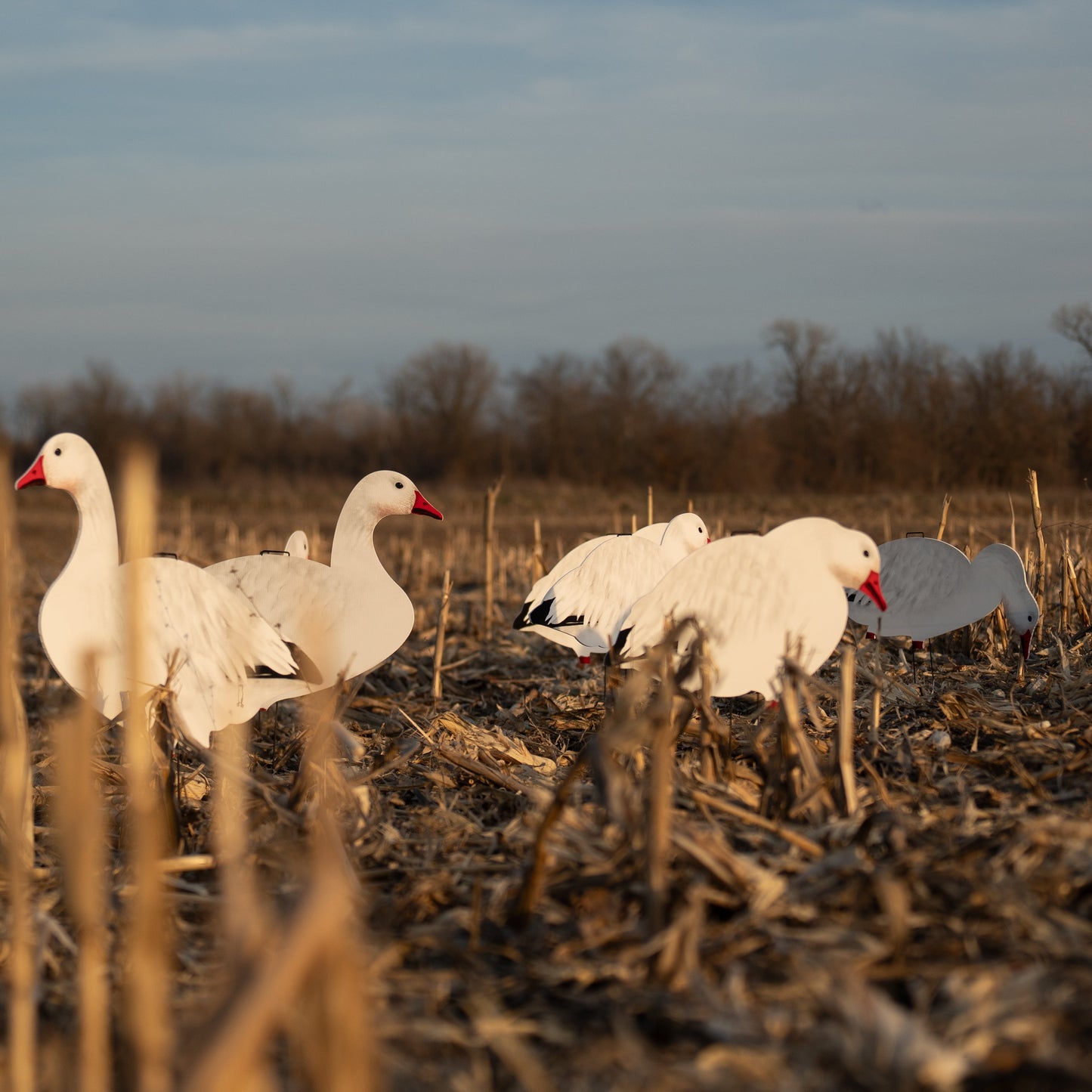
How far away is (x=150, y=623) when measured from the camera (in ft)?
14.5

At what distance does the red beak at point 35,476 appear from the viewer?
15.7 feet

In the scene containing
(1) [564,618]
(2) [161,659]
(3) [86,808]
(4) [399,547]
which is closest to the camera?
(3) [86,808]

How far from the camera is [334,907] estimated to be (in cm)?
159

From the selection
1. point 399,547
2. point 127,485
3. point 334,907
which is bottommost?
point 399,547

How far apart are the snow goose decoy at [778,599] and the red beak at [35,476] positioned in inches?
104

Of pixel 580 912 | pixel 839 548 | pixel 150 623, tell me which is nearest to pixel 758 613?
pixel 839 548

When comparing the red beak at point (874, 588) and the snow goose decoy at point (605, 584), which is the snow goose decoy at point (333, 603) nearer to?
the snow goose decoy at point (605, 584)

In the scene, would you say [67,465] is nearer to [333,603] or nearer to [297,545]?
[333,603]

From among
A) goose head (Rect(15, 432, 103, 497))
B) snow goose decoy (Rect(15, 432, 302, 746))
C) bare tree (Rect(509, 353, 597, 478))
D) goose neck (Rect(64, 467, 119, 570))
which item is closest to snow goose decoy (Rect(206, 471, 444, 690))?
snow goose decoy (Rect(15, 432, 302, 746))

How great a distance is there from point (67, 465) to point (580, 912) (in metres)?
3.17

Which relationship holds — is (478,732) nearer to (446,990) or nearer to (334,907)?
(446,990)

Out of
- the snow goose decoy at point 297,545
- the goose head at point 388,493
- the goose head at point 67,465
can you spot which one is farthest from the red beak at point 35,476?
the snow goose decoy at point 297,545

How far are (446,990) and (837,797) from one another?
1.49 m

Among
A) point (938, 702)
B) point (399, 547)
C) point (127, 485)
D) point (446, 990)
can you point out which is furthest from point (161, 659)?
point (399, 547)
